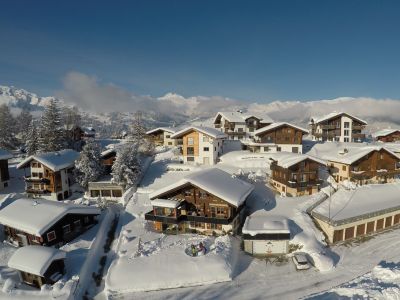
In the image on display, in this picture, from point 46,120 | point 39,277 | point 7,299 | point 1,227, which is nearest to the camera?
point 7,299

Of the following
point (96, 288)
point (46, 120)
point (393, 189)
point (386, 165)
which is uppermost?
point (46, 120)

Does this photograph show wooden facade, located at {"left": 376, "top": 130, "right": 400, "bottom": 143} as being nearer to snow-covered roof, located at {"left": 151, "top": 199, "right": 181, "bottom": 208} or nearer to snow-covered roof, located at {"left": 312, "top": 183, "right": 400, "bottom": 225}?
snow-covered roof, located at {"left": 312, "top": 183, "right": 400, "bottom": 225}

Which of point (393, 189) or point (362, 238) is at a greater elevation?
point (393, 189)

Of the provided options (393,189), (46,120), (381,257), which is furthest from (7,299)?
(393,189)

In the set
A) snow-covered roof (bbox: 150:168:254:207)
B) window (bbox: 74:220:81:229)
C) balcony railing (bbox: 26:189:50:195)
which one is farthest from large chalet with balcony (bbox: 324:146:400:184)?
balcony railing (bbox: 26:189:50:195)

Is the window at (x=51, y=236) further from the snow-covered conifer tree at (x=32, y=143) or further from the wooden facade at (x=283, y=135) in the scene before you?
the wooden facade at (x=283, y=135)

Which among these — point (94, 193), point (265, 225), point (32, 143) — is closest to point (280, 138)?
point (265, 225)

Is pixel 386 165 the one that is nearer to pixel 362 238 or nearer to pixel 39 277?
pixel 362 238
